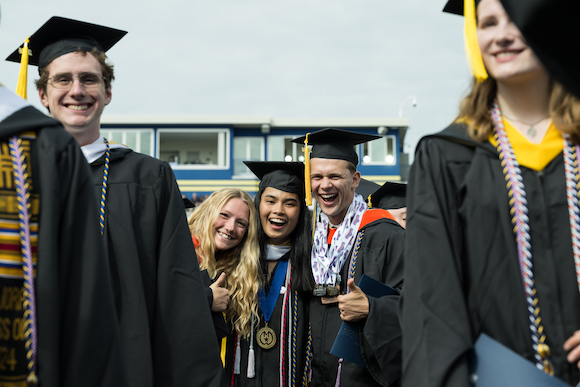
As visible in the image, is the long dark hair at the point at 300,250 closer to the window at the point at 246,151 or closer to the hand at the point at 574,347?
the hand at the point at 574,347

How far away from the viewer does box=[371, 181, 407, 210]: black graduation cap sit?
5703 millimetres

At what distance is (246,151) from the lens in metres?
26.2

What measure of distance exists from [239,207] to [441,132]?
2.56 metres

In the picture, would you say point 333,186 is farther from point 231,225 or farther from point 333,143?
point 231,225

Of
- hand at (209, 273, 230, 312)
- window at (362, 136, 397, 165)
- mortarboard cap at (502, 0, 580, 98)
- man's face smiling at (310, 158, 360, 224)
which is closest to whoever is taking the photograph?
mortarboard cap at (502, 0, 580, 98)

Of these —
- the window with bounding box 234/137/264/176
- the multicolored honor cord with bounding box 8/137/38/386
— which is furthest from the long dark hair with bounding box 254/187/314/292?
the window with bounding box 234/137/264/176

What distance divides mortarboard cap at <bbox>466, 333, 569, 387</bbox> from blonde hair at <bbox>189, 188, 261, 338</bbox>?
8.08 feet

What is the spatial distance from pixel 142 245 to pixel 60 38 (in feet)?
4.01

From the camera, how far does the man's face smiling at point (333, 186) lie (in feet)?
14.5

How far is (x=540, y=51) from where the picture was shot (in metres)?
1.35

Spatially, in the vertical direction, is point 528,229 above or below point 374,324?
above

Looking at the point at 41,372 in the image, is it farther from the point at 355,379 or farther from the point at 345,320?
the point at 355,379

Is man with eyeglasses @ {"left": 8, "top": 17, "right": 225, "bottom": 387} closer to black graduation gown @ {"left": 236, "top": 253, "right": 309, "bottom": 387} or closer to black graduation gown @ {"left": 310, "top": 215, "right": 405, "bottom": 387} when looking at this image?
black graduation gown @ {"left": 310, "top": 215, "right": 405, "bottom": 387}

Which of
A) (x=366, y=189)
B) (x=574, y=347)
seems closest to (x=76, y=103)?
(x=574, y=347)
